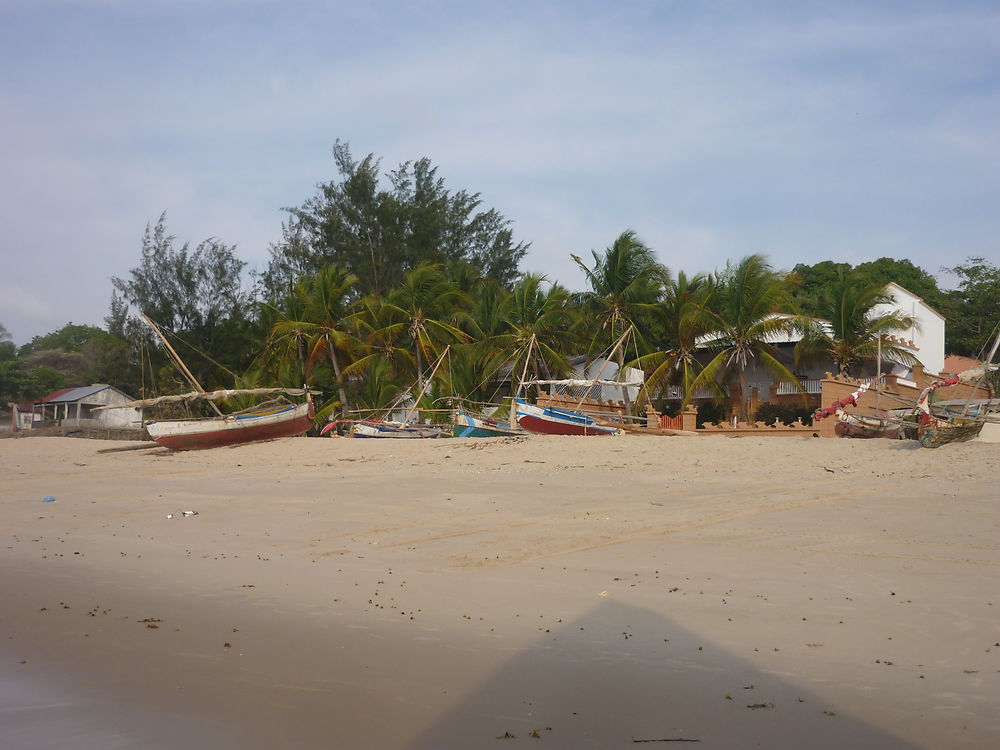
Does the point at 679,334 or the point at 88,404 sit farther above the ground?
the point at 679,334

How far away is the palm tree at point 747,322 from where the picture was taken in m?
32.4

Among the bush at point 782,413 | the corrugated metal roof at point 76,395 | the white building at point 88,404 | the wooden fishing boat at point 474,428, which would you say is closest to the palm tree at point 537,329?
the wooden fishing boat at point 474,428

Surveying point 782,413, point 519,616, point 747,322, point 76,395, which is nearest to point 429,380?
point 747,322

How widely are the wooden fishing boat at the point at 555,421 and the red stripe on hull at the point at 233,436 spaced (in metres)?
7.69

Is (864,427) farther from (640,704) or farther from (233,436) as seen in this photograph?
(233,436)

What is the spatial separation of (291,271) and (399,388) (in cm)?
1598

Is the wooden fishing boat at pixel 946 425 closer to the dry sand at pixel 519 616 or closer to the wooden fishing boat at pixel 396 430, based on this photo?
the dry sand at pixel 519 616

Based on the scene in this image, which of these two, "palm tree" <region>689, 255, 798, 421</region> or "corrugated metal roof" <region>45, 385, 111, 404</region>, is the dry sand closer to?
"palm tree" <region>689, 255, 798, 421</region>

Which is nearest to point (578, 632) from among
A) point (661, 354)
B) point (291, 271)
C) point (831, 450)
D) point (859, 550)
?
point (859, 550)

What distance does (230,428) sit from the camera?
27.1 metres

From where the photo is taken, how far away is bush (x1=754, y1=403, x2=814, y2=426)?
34034 mm

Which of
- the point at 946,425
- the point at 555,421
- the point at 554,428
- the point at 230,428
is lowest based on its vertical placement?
the point at 554,428

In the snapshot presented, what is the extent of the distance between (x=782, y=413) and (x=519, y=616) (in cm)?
3008

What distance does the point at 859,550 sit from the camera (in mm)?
8742
